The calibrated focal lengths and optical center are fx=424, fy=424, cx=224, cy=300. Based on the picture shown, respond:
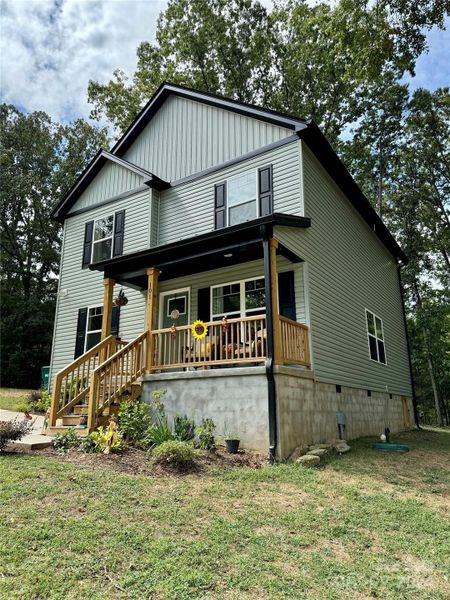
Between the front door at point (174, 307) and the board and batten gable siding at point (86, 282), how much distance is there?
552 millimetres

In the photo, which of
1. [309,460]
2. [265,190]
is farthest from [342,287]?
[309,460]

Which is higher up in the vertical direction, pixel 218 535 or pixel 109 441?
pixel 109 441

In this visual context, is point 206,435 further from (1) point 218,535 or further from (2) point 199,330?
(1) point 218,535

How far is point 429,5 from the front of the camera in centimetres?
927

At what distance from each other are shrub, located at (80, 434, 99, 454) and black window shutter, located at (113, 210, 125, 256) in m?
6.73

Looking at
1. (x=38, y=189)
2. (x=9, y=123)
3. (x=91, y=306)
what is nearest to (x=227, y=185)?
(x=91, y=306)

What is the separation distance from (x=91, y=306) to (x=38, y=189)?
1820 centimetres

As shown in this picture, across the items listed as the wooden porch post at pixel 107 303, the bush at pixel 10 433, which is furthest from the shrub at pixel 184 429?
the wooden porch post at pixel 107 303

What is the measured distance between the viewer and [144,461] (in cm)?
656

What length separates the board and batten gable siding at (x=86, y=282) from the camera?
39.3 ft

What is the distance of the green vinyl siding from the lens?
11297mm

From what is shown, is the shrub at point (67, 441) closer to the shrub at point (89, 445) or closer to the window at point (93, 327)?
the shrub at point (89, 445)

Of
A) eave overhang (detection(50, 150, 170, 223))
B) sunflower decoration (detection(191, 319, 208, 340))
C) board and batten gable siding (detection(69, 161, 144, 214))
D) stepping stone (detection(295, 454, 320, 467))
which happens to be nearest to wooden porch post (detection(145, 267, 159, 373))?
sunflower decoration (detection(191, 319, 208, 340))

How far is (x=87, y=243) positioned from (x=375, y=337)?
9.85 m
